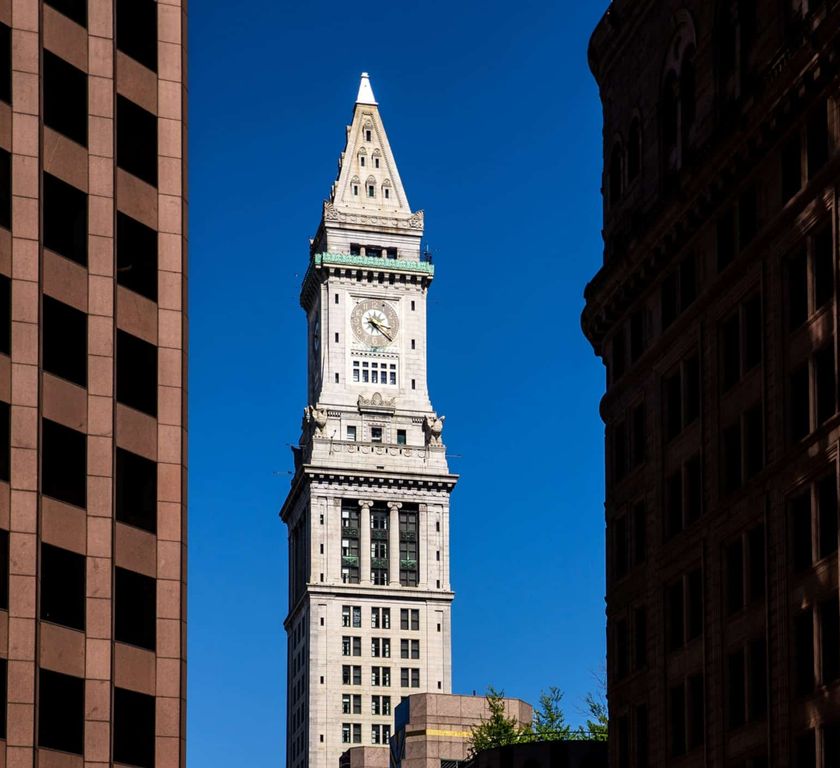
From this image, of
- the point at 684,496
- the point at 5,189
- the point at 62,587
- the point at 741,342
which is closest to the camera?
the point at 62,587

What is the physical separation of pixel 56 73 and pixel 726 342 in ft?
74.6

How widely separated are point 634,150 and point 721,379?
50.4ft

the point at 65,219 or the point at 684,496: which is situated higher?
the point at 65,219

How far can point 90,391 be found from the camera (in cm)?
6494

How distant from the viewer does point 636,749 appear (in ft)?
258

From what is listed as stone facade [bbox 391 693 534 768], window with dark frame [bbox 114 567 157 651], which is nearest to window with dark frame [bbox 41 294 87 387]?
window with dark frame [bbox 114 567 157 651]

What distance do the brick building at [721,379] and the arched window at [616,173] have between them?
0.13 metres

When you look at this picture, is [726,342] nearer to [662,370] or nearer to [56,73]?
[662,370]

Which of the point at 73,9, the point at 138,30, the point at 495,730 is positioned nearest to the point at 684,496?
the point at 138,30

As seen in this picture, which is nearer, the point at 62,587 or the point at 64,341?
the point at 62,587

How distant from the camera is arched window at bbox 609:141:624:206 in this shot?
86.4 metres

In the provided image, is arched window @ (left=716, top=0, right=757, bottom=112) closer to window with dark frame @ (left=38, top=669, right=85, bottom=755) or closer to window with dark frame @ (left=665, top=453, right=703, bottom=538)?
Answer: window with dark frame @ (left=665, top=453, right=703, bottom=538)

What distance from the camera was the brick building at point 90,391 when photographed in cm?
6144

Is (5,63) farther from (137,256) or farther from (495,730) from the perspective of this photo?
(495,730)
